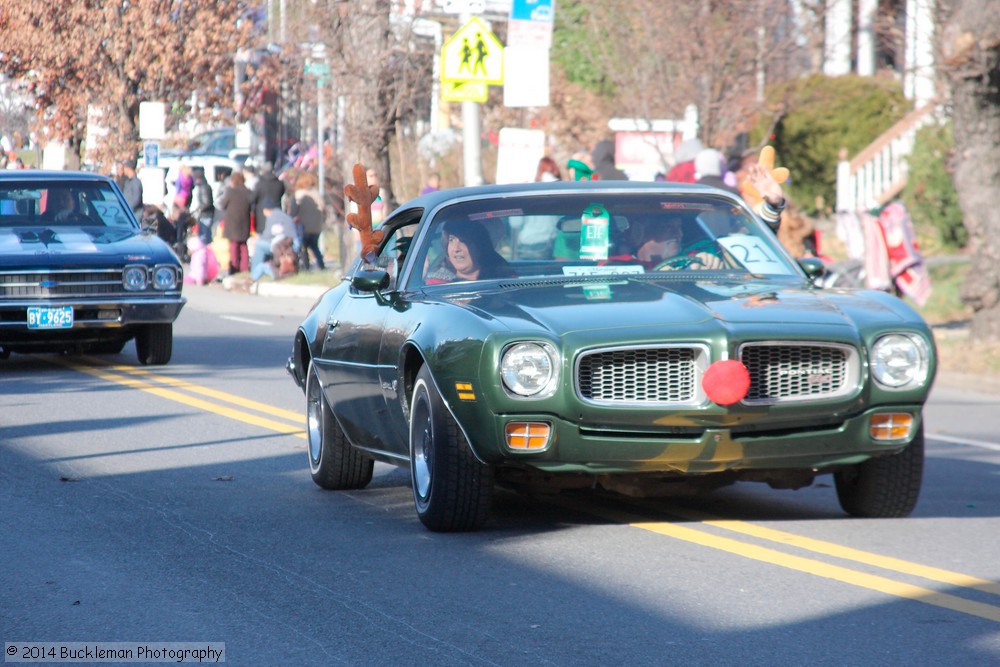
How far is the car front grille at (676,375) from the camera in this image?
669 centimetres

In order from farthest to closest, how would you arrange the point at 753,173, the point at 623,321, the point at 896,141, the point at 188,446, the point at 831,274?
the point at 896,141
the point at 831,274
the point at 188,446
the point at 753,173
the point at 623,321

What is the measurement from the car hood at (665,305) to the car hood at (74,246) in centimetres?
785

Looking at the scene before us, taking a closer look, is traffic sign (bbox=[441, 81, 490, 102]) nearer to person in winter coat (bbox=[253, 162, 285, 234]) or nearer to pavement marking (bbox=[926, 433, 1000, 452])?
pavement marking (bbox=[926, 433, 1000, 452])

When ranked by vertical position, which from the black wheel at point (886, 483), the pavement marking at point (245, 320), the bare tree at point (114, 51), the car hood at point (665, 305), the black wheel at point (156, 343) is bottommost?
the pavement marking at point (245, 320)

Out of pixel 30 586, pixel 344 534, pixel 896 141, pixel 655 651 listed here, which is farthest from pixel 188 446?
pixel 896 141

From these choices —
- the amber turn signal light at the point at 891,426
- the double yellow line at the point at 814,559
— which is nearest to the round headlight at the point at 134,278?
the double yellow line at the point at 814,559

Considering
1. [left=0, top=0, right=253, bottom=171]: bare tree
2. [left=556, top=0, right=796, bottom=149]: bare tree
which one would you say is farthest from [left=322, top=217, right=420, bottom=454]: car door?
[left=0, top=0, right=253, bottom=171]: bare tree

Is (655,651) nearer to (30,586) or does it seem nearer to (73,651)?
(73,651)

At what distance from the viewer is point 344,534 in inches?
289

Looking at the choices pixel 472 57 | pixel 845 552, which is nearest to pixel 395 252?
pixel 845 552

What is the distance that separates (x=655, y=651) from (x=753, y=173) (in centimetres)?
452

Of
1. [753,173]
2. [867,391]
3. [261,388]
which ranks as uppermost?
[753,173]

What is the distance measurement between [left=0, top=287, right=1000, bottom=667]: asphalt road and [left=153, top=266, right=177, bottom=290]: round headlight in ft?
15.8

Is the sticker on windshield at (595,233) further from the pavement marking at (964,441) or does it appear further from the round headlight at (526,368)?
the pavement marking at (964,441)
